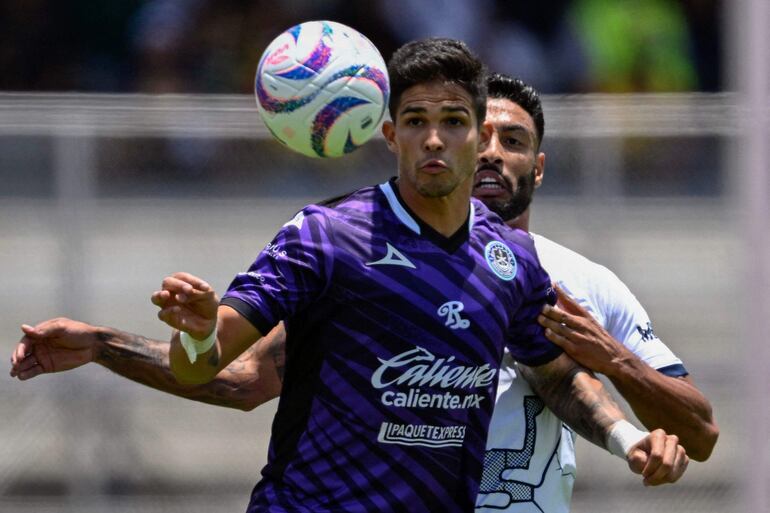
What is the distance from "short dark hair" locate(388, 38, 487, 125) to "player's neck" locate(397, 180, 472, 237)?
0.24 m

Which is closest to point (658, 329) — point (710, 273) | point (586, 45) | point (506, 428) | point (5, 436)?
point (710, 273)

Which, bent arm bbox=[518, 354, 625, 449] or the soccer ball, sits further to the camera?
bent arm bbox=[518, 354, 625, 449]

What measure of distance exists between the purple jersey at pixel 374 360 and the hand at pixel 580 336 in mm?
323

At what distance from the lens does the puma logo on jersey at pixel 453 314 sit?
3990mm

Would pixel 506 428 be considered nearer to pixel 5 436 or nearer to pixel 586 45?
pixel 5 436

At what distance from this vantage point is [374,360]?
3918 mm

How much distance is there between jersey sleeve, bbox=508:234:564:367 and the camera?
427cm

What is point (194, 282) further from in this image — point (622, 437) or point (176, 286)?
point (622, 437)

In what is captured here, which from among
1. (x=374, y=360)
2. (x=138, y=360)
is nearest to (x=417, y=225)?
(x=374, y=360)

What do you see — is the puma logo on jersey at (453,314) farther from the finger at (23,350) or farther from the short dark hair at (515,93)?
the short dark hair at (515,93)

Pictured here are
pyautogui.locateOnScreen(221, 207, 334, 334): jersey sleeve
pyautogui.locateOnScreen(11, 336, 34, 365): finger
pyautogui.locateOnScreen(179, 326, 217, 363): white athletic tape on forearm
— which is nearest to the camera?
pyautogui.locateOnScreen(179, 326, 217, 363): white athletic tape on forearm

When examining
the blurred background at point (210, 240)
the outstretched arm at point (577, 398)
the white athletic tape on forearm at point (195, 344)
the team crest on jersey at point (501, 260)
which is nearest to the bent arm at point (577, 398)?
the outstretched arm at point (577, 398)

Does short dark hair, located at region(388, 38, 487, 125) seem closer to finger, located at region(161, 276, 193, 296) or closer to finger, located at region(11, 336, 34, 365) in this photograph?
finger, located at region(161, 276, 193, 296)

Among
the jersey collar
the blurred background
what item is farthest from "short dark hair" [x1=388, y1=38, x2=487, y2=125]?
the blurred background
